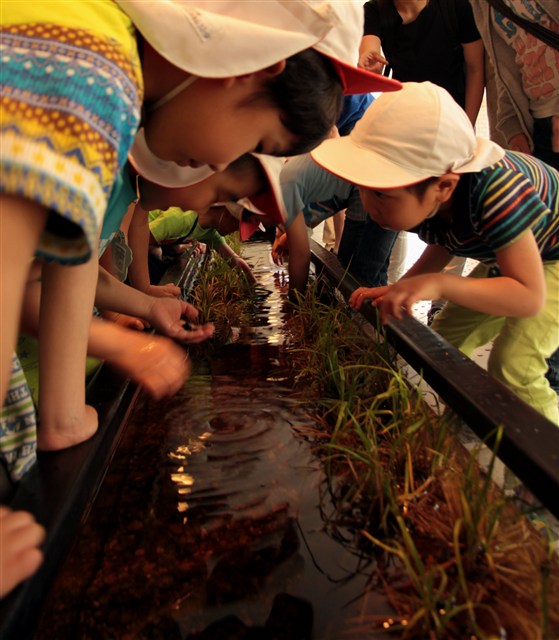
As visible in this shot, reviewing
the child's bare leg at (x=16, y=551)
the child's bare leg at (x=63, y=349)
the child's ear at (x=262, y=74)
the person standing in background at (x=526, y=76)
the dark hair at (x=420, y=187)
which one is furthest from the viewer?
the person standing in background at (x=526, y=76)

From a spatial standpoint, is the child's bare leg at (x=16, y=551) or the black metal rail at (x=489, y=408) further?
the black metal rail at (x=489, y=408)

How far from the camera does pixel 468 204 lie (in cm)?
132

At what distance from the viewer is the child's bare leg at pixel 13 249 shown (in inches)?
→ 18.2

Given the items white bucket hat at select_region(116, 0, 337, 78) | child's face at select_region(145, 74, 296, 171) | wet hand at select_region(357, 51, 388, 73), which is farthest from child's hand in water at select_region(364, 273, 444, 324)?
wet hand at select_region(357, 51, 388, 73)

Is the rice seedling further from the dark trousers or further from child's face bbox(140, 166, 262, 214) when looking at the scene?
the dark trousers

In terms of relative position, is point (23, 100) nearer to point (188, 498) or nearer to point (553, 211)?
point (188, 498)

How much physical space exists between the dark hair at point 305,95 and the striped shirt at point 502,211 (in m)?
0.54

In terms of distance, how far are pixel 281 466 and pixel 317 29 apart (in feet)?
2.76

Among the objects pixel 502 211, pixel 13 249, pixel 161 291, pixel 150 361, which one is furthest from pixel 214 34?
pixel 161 291

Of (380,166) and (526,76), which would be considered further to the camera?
(526,76)

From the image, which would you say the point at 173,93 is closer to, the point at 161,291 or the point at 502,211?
the point at 502,211

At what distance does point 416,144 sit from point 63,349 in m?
0.92

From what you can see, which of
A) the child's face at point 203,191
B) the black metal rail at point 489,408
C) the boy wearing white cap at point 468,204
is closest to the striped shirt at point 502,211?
the boy wearing white cap at point 468,204

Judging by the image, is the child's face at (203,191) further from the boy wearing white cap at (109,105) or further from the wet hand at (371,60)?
the wet hand at (371,60)
